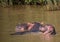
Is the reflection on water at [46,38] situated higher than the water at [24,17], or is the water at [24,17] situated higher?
the water at [24,17]

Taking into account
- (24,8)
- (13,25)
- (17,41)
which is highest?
(24,8)

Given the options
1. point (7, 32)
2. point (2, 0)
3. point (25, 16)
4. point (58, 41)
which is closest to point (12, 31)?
point (7, 32)

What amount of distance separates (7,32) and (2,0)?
0.28 meters

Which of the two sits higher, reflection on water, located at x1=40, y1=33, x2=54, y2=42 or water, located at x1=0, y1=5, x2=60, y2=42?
water, located at x1=0, y1=5, x2=60, y2=42

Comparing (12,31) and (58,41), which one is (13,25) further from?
(58,41)

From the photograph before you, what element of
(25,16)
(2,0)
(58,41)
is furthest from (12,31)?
(58,41)

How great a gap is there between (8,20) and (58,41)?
0.46 metres

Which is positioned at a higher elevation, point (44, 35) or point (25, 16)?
point (25, 16)

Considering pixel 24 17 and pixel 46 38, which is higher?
pixel 24 17

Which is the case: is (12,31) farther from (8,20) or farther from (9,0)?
(9,0)

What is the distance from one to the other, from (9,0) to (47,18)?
14.3 inches

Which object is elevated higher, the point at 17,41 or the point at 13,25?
the point at 13,25

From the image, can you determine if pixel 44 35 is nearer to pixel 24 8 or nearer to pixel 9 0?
pixel 24 8

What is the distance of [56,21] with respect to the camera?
1807 millimetres
